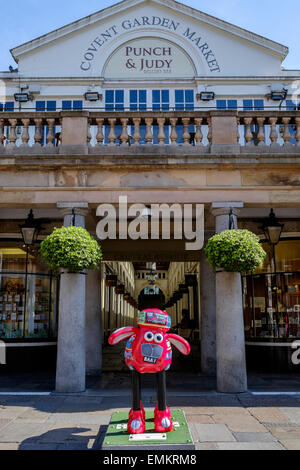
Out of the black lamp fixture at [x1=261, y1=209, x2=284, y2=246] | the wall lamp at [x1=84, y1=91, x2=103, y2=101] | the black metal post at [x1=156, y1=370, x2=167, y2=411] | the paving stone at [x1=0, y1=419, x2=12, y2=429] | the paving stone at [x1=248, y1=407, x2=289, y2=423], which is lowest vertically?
the paving stone at [x1=248, y1=407, x2=289, y2=423]

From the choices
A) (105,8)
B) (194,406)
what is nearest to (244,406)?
(194,406)

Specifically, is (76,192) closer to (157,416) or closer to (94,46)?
(157,416)

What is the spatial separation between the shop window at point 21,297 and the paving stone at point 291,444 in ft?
26.9

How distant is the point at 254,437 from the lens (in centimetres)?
531

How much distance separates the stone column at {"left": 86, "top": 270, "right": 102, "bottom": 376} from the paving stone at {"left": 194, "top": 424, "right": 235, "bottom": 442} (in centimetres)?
539

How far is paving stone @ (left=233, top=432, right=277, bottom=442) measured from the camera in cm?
518

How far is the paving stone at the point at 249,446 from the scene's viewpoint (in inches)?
191

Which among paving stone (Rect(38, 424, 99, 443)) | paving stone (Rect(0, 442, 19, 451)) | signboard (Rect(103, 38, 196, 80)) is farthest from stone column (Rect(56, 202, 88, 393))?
signboard (Rect(103, 38, 196, 80))

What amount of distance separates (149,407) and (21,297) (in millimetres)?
6391

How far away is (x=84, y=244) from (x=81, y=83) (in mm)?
11195

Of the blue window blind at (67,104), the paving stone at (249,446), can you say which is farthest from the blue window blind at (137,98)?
the paving stone at (249,446)

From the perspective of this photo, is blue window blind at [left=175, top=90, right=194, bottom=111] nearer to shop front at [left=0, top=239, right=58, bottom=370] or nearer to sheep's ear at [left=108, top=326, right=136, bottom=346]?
shop front at [left=0, top=239, right=58, bottom=370]

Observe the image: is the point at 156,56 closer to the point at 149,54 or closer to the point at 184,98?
the point at 149,54

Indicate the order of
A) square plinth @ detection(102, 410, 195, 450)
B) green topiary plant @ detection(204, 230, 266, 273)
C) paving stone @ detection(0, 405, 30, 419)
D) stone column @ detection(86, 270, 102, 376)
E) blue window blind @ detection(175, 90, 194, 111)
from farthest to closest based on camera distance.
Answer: blue window blind @ detection(175, 90, 194, 111)
stone column @ detection(86, 270, 102, 376)
green topiary plant @ detection(204, 230, 266, 273)
paving stone @ detection(0, 405, 30, 419)
square plinth @ detection(102, 410, 195, 450)
